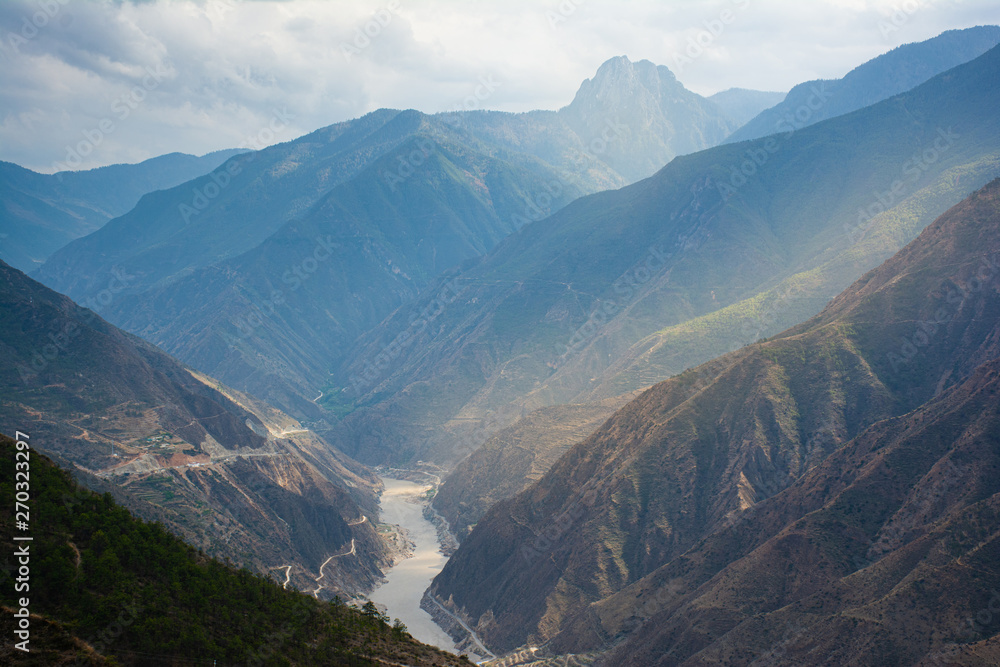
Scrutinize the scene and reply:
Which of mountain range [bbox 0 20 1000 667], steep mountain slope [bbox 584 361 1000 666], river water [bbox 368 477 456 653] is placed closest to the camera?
mountain range [bbox 0 20 1000 667]

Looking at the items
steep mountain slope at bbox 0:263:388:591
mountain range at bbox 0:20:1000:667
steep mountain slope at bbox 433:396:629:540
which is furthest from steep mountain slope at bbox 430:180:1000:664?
steep mountain slope at bbox 433:396:629:540

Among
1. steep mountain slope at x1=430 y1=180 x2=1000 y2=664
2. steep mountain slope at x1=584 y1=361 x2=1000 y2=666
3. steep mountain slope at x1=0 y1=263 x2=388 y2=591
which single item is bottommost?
steep mountain slope at x1=584 y1=361 x2=1000 y2=666

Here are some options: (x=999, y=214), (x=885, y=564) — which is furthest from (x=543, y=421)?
(x=885, y=564)

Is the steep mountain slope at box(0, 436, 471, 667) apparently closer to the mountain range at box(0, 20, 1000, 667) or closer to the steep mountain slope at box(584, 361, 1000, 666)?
the mountain range at box(0, 20, 1000, 667)

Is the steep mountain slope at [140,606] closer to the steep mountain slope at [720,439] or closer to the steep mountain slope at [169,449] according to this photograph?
the steep mountain slope at [720,439]

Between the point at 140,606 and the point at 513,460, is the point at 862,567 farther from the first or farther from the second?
the point at 513,460

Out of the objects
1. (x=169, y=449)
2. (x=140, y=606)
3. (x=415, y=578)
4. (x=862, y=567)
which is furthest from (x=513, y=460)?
(x=140, y=606)
